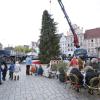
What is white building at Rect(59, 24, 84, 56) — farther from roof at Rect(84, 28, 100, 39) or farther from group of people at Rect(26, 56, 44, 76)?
group of people at Rect(26, 56, 44, 76)

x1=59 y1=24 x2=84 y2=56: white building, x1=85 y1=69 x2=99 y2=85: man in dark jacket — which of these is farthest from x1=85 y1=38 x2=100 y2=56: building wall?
x1=85 y1=69 x2=99 y2=85: man in dark jacket

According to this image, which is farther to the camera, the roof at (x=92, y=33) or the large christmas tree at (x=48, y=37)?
the roof at (x=92, y=33)

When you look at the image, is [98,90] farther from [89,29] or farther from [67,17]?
[89,29]

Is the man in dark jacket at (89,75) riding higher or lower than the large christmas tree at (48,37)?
lower

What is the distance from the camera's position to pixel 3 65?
23.6m

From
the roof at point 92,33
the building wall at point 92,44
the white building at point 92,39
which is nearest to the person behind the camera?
the building wall at point 92,44

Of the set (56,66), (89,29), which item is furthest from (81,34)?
(56,66)

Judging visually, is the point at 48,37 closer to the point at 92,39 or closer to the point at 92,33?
the point at 92,39

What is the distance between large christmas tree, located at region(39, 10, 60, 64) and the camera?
7100 cm

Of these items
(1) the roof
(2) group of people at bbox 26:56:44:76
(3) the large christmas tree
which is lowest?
(2) group of people at bbox 26:56:44:76

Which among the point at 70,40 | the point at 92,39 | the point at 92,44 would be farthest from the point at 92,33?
the point at 70,40

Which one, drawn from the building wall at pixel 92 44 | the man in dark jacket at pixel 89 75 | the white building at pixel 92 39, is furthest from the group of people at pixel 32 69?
the building wall at pixel 92 44

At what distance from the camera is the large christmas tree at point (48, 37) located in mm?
71000

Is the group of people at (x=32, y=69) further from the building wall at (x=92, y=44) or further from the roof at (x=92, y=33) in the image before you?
the roof at (x=92, y=33)
